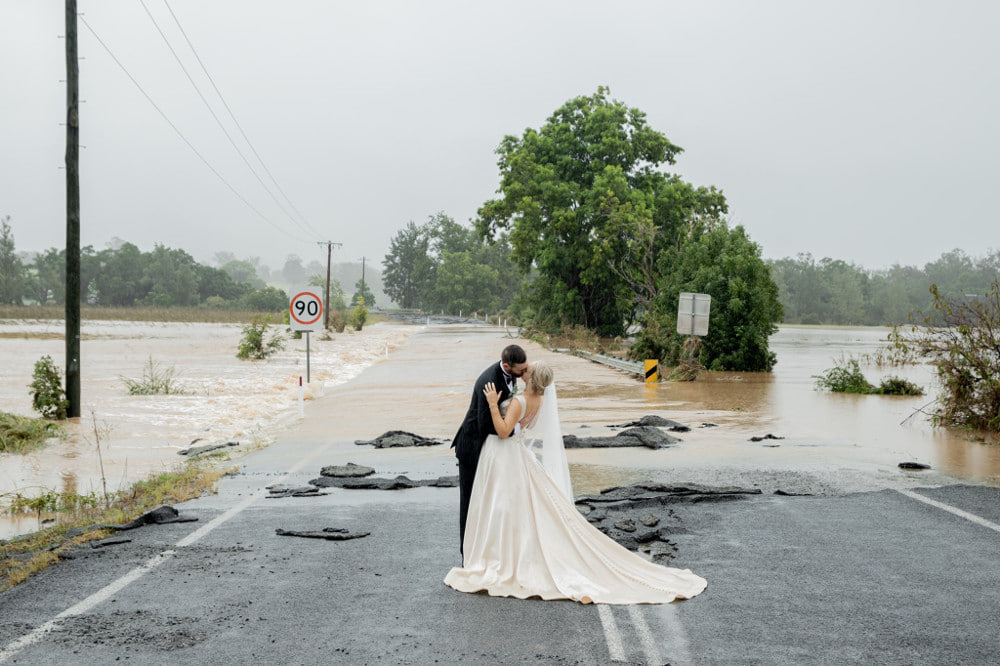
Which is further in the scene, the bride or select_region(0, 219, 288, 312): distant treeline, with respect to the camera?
select_region(0, 219, 288, 312): distant treeline

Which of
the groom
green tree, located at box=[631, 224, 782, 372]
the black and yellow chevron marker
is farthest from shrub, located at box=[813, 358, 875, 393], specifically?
the groom

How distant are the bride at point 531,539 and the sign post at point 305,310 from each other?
20.7 metres

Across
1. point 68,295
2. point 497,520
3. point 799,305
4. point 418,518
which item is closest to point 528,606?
point 497,520

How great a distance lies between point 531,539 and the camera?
684cm

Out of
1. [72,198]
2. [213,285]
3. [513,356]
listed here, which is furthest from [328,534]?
[213,285]

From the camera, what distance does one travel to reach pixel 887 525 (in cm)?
888

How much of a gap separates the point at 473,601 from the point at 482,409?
1418 mm

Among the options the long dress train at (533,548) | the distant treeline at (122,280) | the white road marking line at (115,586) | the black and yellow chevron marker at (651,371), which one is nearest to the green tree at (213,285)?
the distant treeline at (122,280)

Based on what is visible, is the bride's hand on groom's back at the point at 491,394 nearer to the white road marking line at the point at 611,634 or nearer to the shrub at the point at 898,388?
the white road marking line at the point at 611,634

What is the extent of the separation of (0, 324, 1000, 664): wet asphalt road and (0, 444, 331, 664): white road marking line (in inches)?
0.9

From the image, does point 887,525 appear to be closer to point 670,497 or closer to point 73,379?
point 670,497

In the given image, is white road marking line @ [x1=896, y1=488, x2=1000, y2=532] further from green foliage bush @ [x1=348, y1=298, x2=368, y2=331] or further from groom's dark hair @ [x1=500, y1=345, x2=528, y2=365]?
green foliage bush @ [x1=348, y1=298, x2=368, y2=331]

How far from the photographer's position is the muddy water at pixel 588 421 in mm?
12633

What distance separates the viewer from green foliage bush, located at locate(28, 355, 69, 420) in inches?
774
